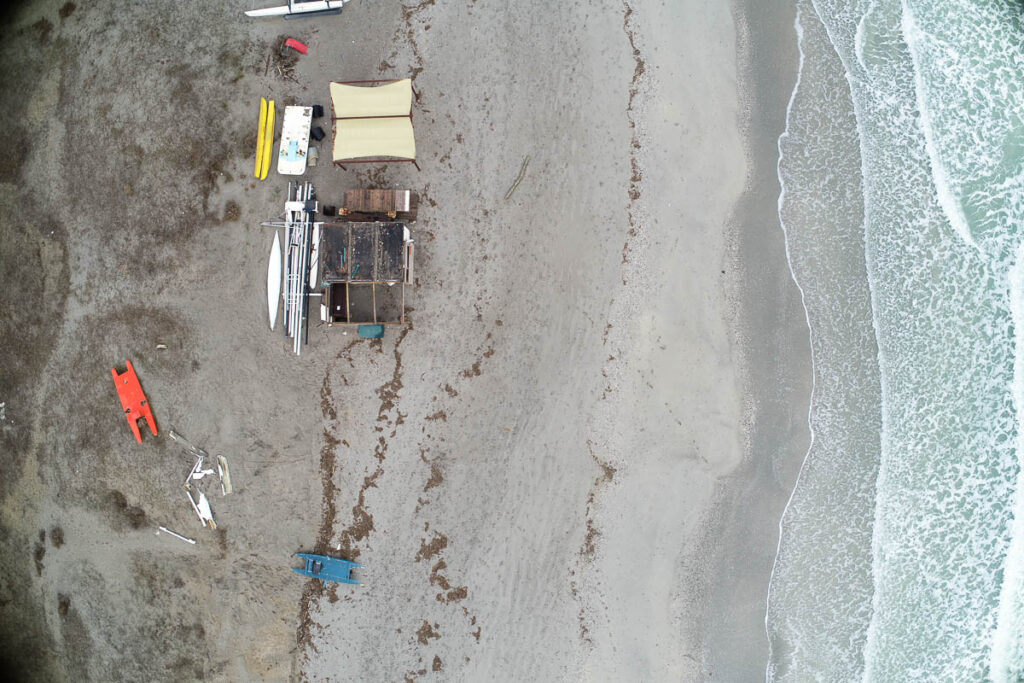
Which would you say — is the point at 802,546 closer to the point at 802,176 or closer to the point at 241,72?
the point at 802,176

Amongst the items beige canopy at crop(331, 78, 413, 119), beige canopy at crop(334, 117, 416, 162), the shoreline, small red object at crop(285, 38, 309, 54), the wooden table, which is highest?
small red object at crop(285, 38, 309, 54)

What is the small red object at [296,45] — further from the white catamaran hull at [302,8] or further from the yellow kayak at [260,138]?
the yellow kayak at [260,138]

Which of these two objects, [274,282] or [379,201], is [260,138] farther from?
[274,282]

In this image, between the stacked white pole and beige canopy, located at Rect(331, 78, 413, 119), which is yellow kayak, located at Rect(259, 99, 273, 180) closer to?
the stacked white pole

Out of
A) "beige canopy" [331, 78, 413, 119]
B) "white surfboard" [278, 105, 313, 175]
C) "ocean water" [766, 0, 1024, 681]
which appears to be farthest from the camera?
"white surfboard" [278, 105, 313, 175]

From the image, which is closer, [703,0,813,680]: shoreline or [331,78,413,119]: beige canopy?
[703,0,813,680]: shoreline

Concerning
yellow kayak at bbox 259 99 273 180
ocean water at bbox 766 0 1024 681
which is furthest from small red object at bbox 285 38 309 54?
ocean water at bbox 766 0 1024 681

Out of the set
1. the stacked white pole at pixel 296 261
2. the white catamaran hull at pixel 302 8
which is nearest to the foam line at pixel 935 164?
the white catamaran hull at pixel 302 8
